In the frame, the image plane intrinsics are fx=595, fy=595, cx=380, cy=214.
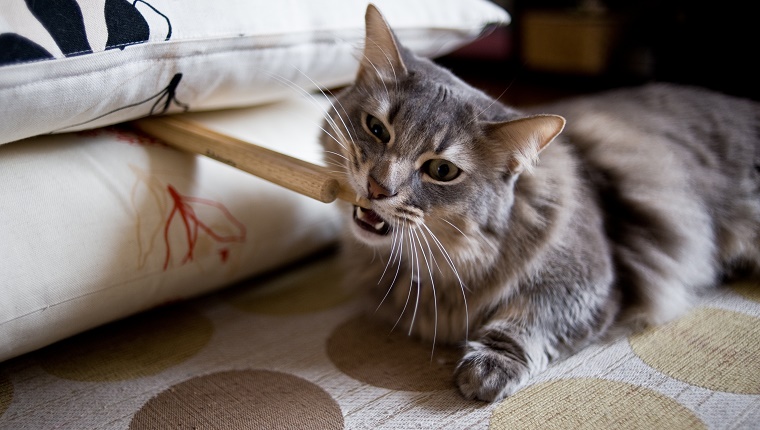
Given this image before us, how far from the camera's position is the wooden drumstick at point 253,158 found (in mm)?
1128

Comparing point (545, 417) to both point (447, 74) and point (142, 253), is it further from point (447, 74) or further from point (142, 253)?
point (142, 253)

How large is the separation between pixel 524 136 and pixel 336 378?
0.58 m

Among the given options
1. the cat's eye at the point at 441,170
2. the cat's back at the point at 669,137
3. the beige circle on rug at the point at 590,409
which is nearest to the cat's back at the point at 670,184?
the cat's back at the point at 669,137

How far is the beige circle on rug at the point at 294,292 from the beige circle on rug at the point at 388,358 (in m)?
0.14

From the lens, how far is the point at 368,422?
1034mm

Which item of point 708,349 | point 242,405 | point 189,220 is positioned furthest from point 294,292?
point 708,349

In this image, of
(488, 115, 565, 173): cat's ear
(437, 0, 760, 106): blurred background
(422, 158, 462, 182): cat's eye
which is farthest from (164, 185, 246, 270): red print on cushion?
(437, 0, 760, 106): blurred background

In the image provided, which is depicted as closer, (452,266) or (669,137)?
(452,266)

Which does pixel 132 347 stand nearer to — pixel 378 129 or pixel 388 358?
pixel 388 358

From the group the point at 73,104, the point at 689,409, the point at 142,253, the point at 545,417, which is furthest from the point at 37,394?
the point at 689,409

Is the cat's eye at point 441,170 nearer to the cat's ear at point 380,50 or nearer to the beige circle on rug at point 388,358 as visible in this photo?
the cat's ear at point 380,50

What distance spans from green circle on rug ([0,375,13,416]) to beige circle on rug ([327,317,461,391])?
591 millimetres

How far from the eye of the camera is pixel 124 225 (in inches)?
A: 46.7

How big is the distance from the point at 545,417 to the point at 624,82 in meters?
2.28
